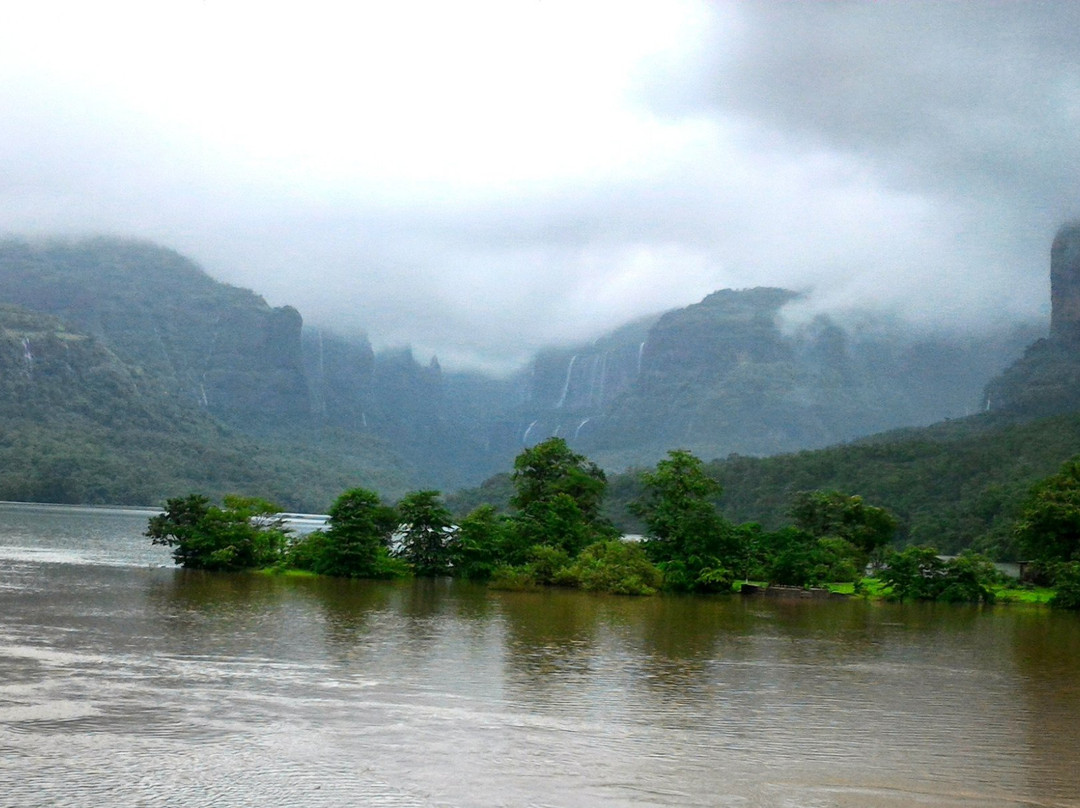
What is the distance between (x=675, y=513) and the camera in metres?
51.1

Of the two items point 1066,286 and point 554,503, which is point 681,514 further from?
point 1066,286

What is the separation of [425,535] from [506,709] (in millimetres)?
31864

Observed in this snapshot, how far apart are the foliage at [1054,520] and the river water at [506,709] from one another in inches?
587

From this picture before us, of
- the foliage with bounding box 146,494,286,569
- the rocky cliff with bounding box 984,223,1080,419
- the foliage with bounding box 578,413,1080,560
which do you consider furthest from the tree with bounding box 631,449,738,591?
the rocky cliff with bounding box 984,223,1080,419

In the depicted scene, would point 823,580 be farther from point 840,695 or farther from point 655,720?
point 655,720

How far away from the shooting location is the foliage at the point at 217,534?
46.7 m

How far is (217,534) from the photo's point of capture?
4659cm

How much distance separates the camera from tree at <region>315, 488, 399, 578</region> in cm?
4684

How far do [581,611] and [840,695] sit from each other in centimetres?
1628

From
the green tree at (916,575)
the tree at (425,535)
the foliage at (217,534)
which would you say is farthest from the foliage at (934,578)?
the foliage at (217,534)

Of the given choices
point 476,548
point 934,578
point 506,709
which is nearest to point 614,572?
point 476,548

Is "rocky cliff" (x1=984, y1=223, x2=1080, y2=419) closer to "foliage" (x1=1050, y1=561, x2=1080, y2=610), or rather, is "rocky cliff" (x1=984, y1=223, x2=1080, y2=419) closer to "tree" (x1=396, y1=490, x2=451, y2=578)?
"foliage" (x1=1050, y1=561, x2=1080, y2=610)

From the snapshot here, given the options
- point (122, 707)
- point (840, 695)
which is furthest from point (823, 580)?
point (122, 707)

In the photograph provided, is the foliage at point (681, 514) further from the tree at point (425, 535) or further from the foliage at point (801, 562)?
the tree at point (425, 535)
